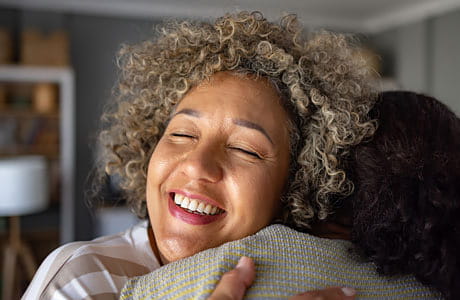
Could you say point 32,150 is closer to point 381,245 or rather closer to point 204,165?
point 204,165

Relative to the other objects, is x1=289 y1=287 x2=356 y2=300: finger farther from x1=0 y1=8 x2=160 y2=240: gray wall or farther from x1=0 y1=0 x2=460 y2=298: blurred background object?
x1=0 y1=8 x2=160 y2=240: gray wall

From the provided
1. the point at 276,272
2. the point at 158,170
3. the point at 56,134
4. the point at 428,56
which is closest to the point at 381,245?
the point at 276,272

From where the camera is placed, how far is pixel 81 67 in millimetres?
5184

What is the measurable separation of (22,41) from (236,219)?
4476 millimetres

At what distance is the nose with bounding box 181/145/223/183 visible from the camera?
94 cm

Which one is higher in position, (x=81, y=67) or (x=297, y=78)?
(x=297, y=78)

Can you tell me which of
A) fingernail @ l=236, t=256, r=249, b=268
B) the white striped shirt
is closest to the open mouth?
the white striped shirt

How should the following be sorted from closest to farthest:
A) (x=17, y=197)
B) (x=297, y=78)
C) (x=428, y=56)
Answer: (x=297, y=78)
(x=17, y=197)
(x=428, y=56)

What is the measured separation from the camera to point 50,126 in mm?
4820

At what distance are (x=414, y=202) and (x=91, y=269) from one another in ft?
2.03

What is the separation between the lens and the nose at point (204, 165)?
945 mm

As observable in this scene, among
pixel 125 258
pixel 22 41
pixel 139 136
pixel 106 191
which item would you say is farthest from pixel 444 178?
pixel 22 41

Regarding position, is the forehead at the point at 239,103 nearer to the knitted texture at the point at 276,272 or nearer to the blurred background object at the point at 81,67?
the knitted texture at the point at 276,272

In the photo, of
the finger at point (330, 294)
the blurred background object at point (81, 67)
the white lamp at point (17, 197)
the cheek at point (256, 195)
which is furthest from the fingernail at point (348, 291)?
the blurred background object at point (81, 67)
